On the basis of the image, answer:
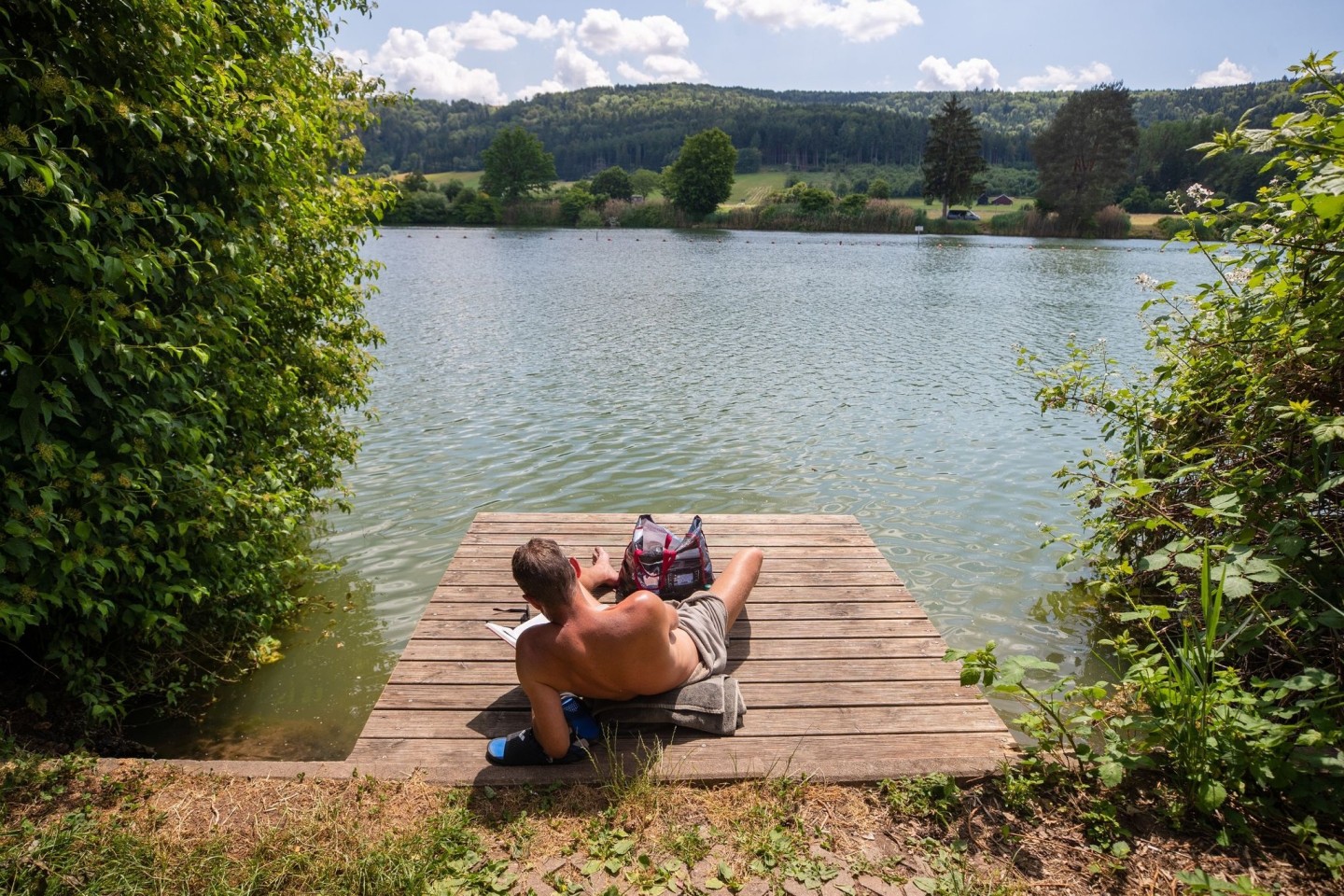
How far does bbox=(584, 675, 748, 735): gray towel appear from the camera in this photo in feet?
12.4

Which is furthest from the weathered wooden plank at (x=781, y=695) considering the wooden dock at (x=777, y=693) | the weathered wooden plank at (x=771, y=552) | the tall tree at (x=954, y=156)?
the tall tree at (x=954, y=156)

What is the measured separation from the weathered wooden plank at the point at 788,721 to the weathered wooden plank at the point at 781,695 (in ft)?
0.14

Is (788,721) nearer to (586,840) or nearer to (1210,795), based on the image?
(586,840)

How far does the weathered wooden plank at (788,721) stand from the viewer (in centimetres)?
386

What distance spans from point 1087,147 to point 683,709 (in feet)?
320

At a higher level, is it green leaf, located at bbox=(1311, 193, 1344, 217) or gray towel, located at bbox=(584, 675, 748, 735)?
green leaf, located at bbox=(1311, 193, 1344, 217)

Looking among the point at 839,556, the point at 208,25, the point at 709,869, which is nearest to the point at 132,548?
the point at 208,25

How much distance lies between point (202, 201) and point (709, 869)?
16.3 feet

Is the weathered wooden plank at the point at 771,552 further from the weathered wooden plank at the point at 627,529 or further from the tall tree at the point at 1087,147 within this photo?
the tall tree at the point at 1087,147

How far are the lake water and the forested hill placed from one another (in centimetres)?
13266

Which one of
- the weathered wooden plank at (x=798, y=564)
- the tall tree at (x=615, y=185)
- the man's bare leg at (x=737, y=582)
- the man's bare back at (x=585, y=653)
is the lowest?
the weathered wooden plank at (x=798, y=564)

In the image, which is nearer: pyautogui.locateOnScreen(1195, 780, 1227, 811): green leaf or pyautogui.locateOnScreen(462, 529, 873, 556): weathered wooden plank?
pyautogui.locateOnScreen(1195, 780, 1227, 811): green leaf

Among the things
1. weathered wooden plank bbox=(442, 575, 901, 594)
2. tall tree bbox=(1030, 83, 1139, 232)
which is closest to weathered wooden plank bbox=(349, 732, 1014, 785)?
weathered wooden plank bbox=(442, 575, 901, 594)

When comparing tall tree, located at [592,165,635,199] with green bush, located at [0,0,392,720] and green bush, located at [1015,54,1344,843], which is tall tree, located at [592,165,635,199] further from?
green bush, located at [1015,54,1344,843]
